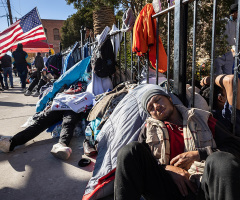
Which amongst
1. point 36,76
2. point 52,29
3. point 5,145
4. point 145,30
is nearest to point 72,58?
point 145,30

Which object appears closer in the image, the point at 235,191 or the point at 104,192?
the point at 235,191

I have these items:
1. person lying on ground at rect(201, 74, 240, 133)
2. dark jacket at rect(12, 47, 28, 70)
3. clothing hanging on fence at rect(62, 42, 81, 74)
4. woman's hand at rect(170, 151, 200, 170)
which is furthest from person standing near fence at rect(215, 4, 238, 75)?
dark jacket at rect(12, 47, 28, 70)

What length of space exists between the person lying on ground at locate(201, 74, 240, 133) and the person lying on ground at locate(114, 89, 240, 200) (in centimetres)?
31

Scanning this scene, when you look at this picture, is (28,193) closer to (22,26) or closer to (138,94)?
(138,94)

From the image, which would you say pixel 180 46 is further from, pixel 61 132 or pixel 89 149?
pixel 61 132

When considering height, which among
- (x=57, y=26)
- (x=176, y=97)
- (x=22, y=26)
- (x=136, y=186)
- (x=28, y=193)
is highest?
(x=57, y=26)

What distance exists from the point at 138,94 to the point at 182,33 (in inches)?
34.5

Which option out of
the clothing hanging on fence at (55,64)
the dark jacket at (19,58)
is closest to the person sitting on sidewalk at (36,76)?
the dark jacket at (19,58)

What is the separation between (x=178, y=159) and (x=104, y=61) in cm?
284

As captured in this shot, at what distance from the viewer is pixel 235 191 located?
1153mm

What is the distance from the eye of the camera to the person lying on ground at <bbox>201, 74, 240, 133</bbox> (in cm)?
195

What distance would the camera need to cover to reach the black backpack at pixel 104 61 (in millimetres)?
4105

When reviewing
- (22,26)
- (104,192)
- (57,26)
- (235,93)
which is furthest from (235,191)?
(57,26)

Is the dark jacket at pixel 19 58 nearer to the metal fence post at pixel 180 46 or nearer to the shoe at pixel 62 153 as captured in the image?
the shoe at pixel 62 153
